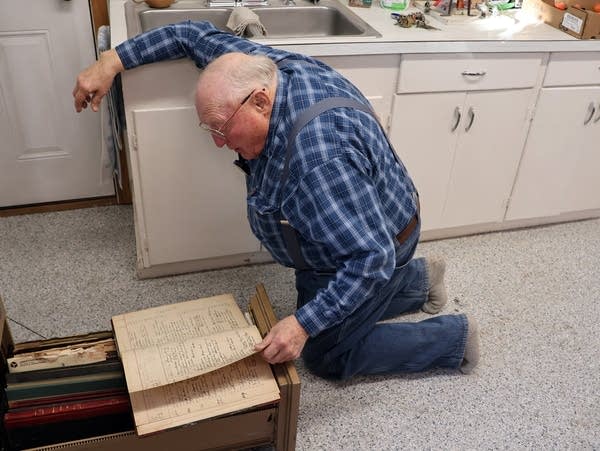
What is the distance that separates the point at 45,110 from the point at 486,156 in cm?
167

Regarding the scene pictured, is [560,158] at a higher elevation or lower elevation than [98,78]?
lower

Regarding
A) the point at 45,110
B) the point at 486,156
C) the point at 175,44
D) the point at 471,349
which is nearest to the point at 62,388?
the point at 175,44

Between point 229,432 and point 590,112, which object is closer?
point 229,432

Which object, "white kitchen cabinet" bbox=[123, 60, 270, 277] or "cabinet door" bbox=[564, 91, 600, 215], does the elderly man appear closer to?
"white kitchen cabinet" bbox=[123, 60, 270, 277]

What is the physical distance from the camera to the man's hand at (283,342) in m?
1.25

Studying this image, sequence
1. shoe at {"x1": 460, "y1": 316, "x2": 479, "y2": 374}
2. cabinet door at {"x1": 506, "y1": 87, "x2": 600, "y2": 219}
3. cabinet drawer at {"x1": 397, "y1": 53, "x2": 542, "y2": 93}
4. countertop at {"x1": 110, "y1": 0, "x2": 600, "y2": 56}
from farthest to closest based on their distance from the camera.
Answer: cabinet door at {"x1": 506, "y1": 87, "x2": 600, "y2": 219} → cabinet drawer at {"x1": 397, "y1": 53, "x2": 542, "y2": 93} → countertop at {"x1": 110, "y1": 0, "x2": 600, "y2": 56} → shoe at {"x1": 460, "y1": 316, "x2": 479, "y2": 374}

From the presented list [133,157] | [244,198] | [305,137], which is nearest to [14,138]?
[133,157]

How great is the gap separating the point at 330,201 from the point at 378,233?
0.13 metres

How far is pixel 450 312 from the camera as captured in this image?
1949mm

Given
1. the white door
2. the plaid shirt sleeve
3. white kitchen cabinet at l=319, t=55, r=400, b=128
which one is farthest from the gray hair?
the white door

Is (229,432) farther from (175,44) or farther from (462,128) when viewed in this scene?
(462,128)

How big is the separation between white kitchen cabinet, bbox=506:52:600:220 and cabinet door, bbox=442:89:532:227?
0.06 meters

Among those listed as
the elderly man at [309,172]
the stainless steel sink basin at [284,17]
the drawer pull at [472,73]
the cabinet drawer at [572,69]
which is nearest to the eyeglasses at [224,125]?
the elderly man at [309,172]

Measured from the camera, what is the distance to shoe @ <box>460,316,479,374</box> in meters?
1.67
